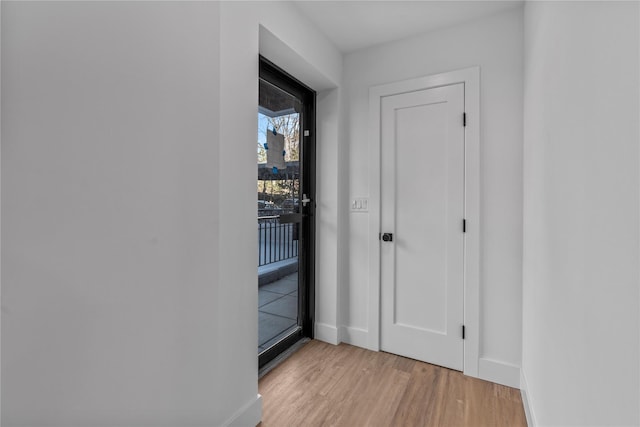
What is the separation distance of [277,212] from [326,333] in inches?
43.6

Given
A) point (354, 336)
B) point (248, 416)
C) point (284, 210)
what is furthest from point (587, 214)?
point (354, 336)

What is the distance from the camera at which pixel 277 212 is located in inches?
88.7

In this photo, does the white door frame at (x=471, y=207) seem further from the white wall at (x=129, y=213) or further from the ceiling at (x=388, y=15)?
the white wall at (x=129, y=213)

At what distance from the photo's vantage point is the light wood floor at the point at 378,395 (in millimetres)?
1609

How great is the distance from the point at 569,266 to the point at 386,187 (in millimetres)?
1514

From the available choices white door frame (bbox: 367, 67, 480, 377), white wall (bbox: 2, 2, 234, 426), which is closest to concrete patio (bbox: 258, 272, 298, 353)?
white wall (bbox: 2, 2, 234, 426)

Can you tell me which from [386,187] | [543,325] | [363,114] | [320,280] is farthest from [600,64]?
[320,280]

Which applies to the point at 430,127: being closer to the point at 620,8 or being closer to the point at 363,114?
the point at 363,114

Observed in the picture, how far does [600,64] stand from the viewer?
0.67 meters

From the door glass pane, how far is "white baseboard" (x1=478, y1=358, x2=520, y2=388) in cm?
138

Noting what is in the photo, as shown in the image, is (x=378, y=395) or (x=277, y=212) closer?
(x=378, y=395)

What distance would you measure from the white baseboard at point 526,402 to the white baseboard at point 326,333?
1260 mm

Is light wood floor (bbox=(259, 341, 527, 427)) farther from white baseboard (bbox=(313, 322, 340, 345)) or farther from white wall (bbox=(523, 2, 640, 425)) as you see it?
white wall (bbox=(523, 2, 640, 425))

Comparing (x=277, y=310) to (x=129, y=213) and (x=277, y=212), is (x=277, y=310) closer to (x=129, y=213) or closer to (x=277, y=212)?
(x=277, y=212)
